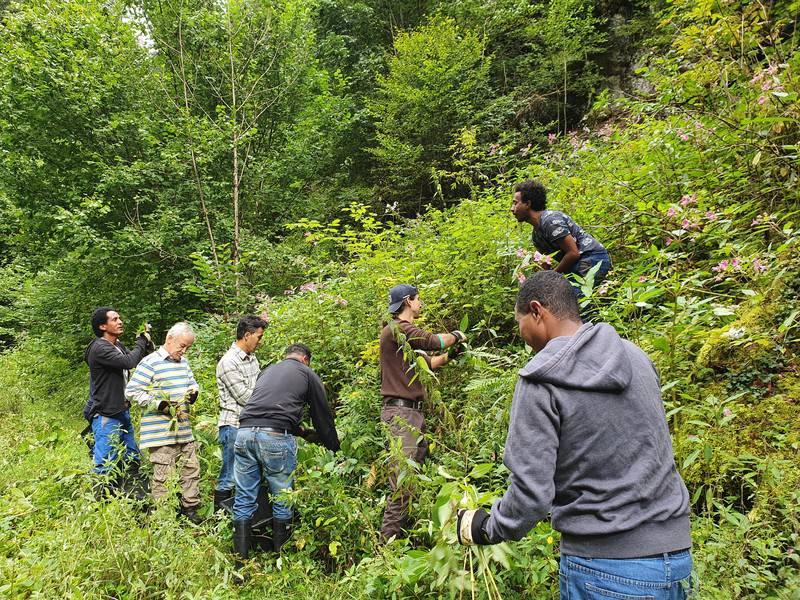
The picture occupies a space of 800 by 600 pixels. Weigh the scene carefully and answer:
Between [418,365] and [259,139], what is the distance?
31.7ft

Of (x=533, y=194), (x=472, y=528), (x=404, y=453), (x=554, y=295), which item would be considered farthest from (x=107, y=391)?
(x=554, y=295)

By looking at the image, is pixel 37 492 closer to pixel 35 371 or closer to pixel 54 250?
pixel 54 250

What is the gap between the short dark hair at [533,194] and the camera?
12.0ft

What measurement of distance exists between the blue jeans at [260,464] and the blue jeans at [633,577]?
294 centimetres

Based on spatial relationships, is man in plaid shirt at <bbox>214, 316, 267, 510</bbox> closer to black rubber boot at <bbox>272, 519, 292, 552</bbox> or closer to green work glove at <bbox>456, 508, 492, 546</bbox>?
black rubber boot at <bbox>272, 519, 292, 552</bbox>

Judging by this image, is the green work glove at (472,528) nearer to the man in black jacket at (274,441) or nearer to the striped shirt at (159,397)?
the man in black jacket at (274,441)

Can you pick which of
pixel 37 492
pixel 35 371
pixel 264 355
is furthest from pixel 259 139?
pixel 37 492

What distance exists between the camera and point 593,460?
1.59 meters

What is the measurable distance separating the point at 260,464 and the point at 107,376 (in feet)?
7.15

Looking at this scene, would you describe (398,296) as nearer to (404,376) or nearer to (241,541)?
(404,376)

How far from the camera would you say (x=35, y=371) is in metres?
11.2

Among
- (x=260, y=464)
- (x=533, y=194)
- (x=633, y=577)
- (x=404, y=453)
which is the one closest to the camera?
(x=633, y=577)

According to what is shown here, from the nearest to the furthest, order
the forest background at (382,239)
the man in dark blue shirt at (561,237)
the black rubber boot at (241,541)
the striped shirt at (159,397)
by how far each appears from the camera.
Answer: the forest background at (382,239)
the man in dark blue shirt at (561,237)
the black rubber boot at (241,541)
the striped shirt at (159,397)

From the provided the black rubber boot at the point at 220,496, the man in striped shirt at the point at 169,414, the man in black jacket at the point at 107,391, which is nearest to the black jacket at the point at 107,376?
the man in black jacket at the point at 107,391
